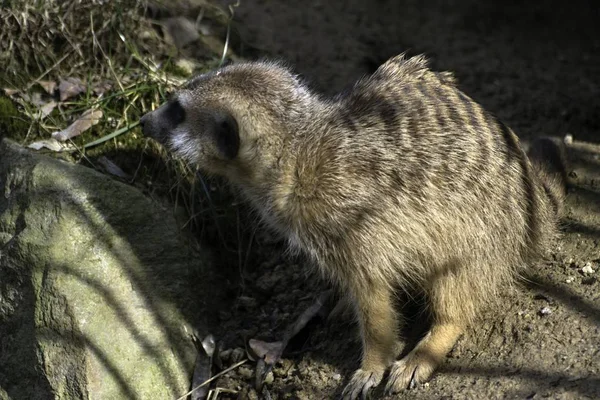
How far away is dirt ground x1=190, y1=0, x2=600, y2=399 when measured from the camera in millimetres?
3213

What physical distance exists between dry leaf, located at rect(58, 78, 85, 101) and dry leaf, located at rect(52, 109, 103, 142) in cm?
16

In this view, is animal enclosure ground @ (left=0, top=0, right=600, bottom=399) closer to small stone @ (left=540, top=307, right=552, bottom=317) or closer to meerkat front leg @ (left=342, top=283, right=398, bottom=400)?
small stone @ (left=540, top=307, right=552, bottom=317)

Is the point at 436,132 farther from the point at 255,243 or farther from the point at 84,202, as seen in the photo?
the point at 84,202

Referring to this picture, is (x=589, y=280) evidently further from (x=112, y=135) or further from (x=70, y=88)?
(x=70, y=88)

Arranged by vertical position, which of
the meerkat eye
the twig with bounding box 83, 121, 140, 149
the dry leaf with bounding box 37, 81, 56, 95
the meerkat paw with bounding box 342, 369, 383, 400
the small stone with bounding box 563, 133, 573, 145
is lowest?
the meerkat paw with bounding box 342, 369, 383, 400

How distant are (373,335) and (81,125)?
1.94 metres

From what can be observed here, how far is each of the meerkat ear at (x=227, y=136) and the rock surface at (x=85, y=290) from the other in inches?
24.0

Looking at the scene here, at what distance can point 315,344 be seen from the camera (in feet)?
12.5

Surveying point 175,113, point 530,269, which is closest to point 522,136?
point 530,269

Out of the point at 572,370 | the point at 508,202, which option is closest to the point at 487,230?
the point at 508,202

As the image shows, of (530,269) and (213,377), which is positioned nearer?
(530,269)

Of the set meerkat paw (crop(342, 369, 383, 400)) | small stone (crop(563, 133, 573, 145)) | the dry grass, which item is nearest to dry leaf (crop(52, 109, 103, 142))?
the dry grass

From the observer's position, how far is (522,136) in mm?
4578

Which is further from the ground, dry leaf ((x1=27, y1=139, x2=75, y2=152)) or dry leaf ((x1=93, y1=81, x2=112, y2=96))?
dry leaf ((x1=93, y1=81, x2=112, y2=96))
